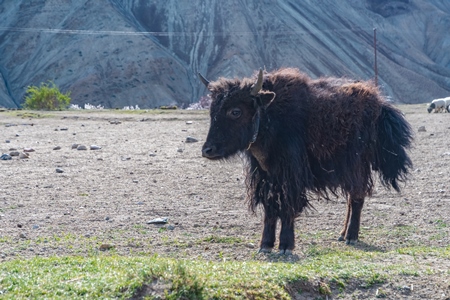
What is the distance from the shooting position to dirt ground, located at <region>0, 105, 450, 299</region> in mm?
8180

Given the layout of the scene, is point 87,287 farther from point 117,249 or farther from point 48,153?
point 48,153

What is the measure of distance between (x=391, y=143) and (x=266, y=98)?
6.48 ft

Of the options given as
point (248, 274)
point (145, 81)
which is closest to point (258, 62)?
point (145, 81)

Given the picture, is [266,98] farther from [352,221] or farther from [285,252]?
[352,221]

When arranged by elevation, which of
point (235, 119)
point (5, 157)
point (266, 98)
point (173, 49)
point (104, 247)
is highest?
point (173, 49)

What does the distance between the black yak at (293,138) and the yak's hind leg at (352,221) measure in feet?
0.04

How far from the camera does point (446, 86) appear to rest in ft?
239

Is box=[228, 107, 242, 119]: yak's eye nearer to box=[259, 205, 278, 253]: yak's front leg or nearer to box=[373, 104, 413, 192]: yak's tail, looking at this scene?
box=[259, 205, 278, 253]: yak's front leg

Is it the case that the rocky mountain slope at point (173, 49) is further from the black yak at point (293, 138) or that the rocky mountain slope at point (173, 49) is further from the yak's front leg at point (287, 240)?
the yak's front leg at point (287, 240)

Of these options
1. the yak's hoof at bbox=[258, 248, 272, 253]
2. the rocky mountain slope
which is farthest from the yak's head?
the rocky mountain slope

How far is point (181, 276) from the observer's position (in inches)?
227

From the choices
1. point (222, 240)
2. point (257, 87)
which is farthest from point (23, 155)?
point (257, 87)

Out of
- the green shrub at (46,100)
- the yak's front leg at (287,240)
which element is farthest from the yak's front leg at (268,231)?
the green shrub at (46,100)

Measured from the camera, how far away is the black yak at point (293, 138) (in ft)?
27.2
